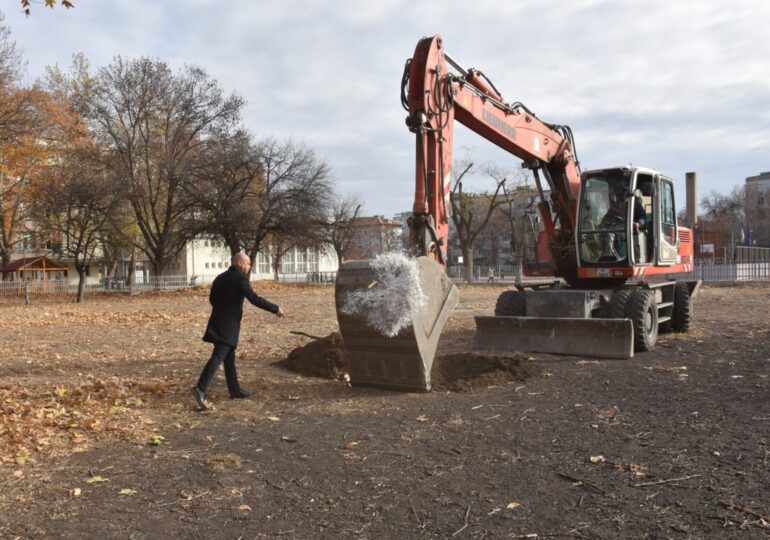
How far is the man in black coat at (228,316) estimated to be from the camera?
678 cm

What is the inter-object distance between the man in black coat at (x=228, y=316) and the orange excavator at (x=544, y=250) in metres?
1.09

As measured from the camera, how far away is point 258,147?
37094mm

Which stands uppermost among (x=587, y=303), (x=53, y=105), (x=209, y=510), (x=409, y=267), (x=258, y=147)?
(x=53, y=105)

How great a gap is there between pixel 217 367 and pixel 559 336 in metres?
5.45

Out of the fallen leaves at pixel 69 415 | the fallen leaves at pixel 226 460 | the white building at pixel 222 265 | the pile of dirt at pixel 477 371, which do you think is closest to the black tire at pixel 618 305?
the pile of dirt at pixel 477 371

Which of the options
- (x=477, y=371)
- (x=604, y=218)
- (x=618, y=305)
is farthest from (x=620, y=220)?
(x=477, y=371)

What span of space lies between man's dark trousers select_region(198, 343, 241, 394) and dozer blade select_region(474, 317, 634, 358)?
461 cm

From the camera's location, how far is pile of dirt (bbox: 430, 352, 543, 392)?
759 cm

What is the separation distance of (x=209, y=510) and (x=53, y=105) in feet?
130

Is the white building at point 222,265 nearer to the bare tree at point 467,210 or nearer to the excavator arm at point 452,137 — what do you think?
the bare tree at point 467,210

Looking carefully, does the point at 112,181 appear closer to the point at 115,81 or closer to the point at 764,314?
the point at 115,81

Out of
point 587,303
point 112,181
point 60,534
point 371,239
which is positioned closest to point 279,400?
point 60,534

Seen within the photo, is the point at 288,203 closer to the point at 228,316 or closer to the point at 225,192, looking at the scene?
the point at 225,192

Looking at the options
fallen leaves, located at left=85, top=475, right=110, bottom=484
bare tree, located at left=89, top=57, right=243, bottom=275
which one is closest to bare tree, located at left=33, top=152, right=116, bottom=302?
bare tree, located at left=89, top=57, right=243, bottom=275
